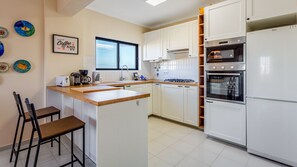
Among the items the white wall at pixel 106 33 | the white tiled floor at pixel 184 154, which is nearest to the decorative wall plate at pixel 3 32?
the white wall at pixel 106 33

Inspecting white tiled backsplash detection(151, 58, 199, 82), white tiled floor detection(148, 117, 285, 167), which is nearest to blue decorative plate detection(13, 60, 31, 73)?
white tiled floor detection(148, 117, 285, 167)

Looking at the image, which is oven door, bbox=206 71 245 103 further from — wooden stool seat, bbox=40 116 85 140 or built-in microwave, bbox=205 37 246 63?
wooden stool seat, bbox=40 116 85 140

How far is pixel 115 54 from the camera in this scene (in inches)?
146

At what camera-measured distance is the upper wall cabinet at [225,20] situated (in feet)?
7.04

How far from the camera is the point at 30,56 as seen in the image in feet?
7.61

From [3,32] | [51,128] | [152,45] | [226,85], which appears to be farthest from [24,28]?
[226,85]

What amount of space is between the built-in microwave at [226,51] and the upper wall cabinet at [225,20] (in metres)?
0.08

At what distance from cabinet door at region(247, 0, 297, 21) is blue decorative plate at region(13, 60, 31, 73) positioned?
3345mm

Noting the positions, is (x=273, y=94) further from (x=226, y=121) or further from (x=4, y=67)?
(x=4, y=67)

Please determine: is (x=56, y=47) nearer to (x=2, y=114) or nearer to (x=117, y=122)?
(x=2, y=114)

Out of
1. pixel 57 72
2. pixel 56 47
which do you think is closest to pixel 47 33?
pixel 56 47

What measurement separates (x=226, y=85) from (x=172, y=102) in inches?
49.8

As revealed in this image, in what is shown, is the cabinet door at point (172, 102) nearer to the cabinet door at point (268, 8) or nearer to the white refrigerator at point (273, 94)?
the white refrigerator at point (273, 94)

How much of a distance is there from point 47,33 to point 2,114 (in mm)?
1368
